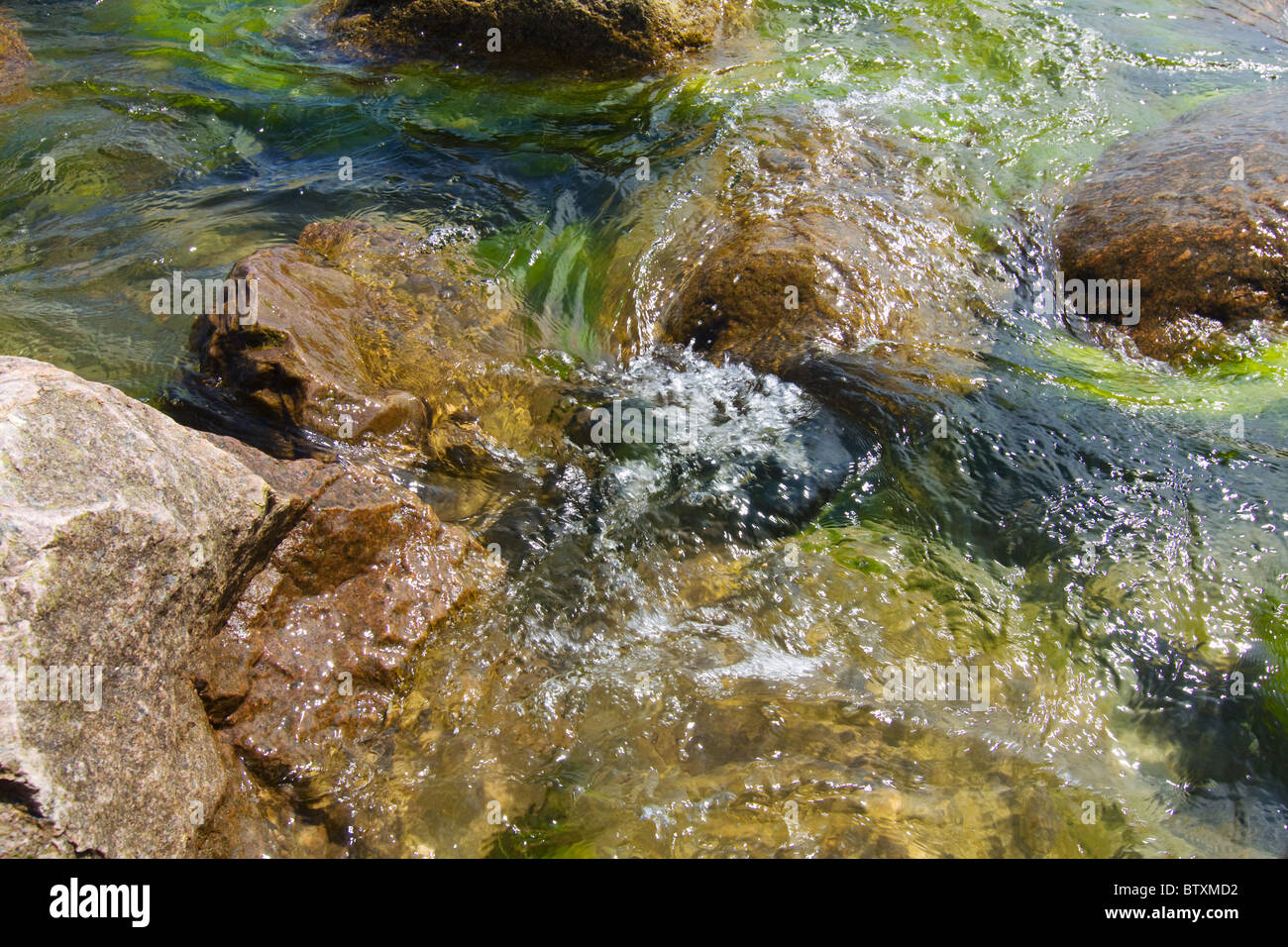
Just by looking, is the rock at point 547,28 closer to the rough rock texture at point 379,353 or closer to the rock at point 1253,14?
the rough rock texture at point 379,353

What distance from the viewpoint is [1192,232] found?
5527mm

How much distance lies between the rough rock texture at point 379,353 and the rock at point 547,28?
3.77 metres

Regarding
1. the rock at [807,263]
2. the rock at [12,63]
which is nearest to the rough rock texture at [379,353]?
the rock at [807,263]

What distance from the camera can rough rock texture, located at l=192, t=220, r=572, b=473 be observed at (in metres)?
4.37

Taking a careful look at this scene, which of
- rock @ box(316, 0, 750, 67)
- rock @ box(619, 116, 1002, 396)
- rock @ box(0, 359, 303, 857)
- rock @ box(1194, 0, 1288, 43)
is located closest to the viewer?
rock @ box(0, 359, 303, 857)

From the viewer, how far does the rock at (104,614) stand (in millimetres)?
2195

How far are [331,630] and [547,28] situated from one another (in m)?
7.09

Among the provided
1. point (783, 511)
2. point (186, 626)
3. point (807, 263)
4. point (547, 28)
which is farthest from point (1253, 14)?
point (186, 626)

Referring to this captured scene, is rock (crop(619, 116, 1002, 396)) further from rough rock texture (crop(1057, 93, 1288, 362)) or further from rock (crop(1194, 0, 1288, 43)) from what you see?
rock (crop(1194, 0, 1288, 43))

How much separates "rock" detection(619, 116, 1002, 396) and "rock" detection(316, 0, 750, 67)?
98.7 inches

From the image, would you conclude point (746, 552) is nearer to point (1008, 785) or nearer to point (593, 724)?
point (593, 724)

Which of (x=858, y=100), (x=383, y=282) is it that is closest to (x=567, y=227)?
(x=383, y=282)

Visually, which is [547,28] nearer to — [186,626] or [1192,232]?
[1192,232]

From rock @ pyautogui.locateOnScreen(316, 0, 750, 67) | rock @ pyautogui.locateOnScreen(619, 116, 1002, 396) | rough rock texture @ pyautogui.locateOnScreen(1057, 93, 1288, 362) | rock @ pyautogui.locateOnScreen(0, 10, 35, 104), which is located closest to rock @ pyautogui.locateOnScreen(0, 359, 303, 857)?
rock @ pyautogui.locateOnScreen(619, 116, 1002, 396)
